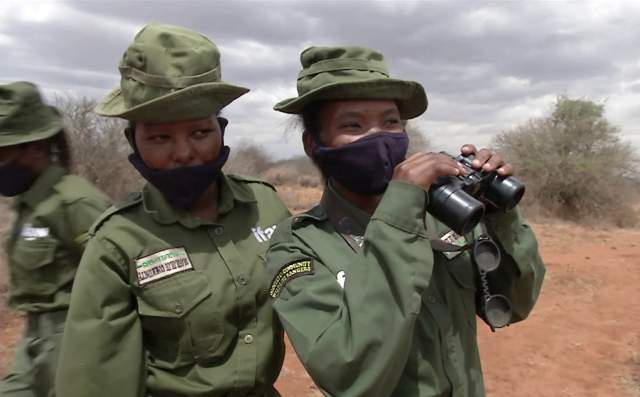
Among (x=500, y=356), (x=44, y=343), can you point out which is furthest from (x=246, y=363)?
(x=500, y=356)

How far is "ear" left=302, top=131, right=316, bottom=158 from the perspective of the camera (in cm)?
197

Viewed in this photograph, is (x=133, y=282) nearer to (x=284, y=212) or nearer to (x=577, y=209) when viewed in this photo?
(x=284, y=212)

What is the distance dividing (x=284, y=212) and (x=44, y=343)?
61.7 inches

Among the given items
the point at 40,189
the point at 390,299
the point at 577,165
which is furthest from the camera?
the point at 577,165

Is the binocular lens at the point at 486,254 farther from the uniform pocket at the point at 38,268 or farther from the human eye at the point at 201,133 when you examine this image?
the uniform pocket at the point at 38,268

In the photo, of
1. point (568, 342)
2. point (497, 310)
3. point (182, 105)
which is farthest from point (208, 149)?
point (568, 342)

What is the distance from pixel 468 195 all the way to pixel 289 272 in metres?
0.59

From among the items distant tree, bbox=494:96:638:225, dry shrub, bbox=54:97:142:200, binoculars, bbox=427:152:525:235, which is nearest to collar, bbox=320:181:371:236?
binoculars, bbox=427:152:525:235

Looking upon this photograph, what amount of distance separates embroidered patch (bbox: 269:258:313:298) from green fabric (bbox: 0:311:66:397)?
1.71 metres

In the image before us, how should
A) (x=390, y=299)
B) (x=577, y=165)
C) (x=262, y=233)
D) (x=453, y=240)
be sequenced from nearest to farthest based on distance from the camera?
(x=390, y=299) < (x=453, y=240) < (x=262, y=233) < (x=577, y=165)

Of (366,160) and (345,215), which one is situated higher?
(366,160)

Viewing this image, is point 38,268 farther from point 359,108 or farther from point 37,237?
point 359,108

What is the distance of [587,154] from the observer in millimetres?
21109

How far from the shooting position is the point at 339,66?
1.83 meters
